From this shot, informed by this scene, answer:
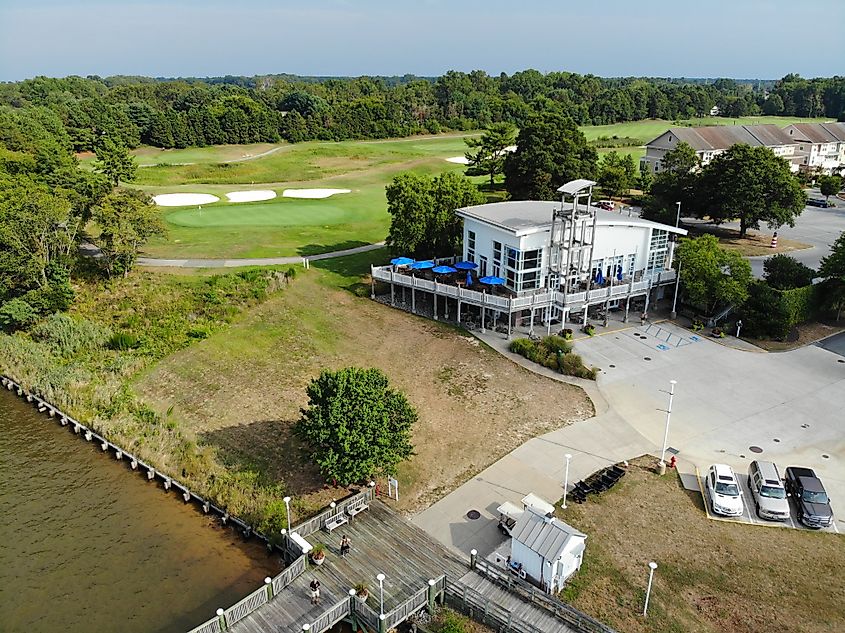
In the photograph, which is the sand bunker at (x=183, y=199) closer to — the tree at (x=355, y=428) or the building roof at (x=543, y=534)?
the tree at (x=355, y=428)

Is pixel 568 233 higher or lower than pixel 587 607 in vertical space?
higher

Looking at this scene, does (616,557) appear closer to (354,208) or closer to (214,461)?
(214,461)

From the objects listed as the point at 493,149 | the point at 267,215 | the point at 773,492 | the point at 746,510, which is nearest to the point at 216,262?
the point at 267,215

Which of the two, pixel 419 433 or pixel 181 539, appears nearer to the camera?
pixel 181 539

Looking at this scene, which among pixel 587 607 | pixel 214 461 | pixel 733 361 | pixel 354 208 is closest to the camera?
pixel 587 607

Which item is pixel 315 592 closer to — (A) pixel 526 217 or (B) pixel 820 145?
(A) pixel 526 217

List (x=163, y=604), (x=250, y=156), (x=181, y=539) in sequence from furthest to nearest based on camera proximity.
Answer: (x=250, y=156) → (x=181, y=539) → (x=163, y=604)

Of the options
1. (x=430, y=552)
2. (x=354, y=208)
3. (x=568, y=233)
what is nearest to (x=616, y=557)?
(x=430, y=552)
